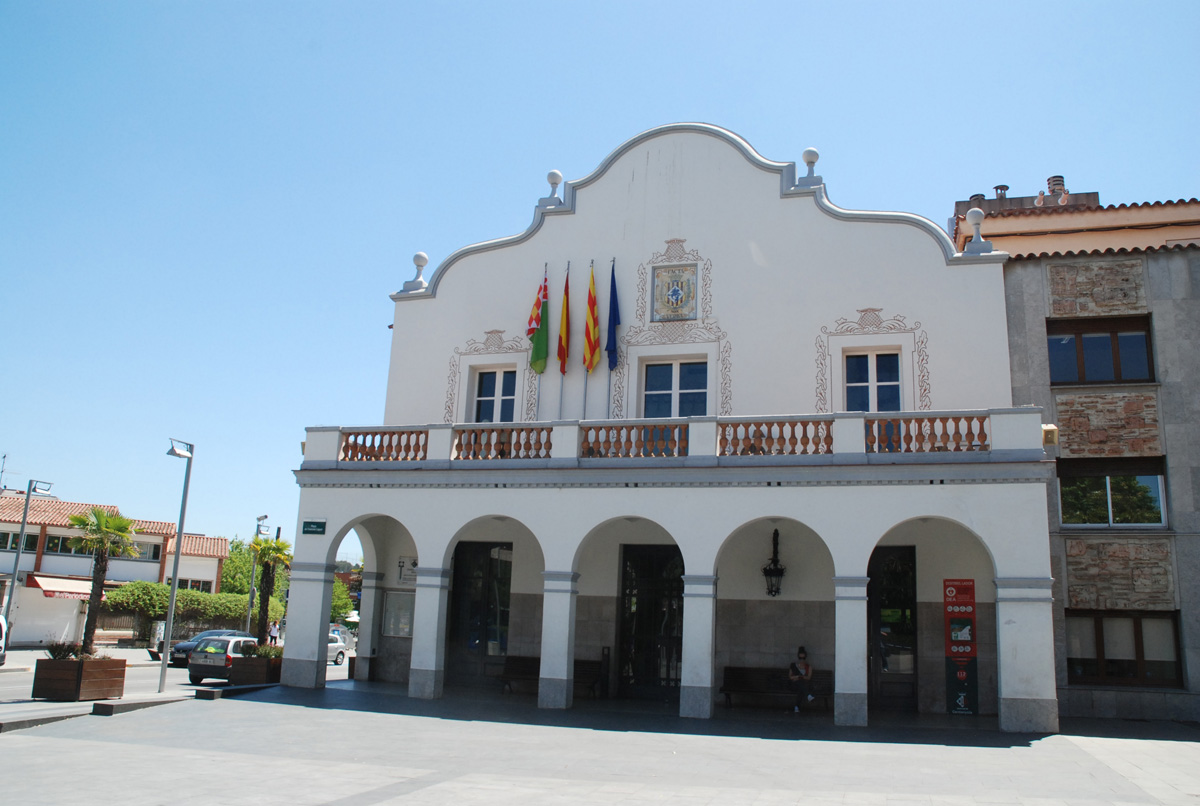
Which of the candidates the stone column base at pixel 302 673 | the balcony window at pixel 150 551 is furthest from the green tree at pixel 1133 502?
the balcony window at pixel 150 551

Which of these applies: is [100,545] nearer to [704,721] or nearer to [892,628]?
[704,721]

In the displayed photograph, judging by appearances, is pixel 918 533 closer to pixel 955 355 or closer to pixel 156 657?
pixel 955 355

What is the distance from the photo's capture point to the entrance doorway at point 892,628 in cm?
1800

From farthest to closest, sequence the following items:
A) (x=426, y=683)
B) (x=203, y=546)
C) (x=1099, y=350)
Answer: (x=203, y=546) → (x=1099, y=350) → (x=426, y=683)

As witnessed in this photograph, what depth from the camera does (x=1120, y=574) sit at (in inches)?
718

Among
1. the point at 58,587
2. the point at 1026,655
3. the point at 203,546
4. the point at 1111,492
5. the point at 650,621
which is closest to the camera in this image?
the point at 1026,655

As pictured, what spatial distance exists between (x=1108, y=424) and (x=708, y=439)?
862 centimetres

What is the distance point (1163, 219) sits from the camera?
77.6 ft

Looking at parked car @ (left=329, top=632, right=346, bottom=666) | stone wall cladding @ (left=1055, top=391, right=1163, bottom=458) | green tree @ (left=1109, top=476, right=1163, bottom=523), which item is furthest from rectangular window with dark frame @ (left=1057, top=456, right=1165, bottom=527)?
parked car @ (left=329, top=632, right=346, bottom=666)

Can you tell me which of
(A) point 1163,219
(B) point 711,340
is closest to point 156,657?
(B) point 711,340

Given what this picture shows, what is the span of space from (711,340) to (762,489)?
463cm

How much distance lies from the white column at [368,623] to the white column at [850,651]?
1136 cm

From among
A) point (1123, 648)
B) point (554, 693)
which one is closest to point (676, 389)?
point (554, 693)

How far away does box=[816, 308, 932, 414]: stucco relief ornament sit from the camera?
735 inches
